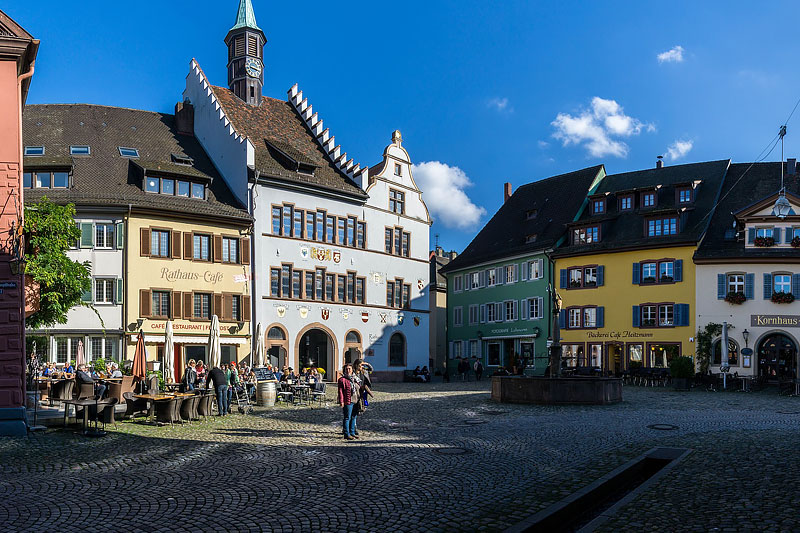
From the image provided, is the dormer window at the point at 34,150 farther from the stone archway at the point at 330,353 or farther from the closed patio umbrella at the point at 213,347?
the stone archway at the point at 330,353

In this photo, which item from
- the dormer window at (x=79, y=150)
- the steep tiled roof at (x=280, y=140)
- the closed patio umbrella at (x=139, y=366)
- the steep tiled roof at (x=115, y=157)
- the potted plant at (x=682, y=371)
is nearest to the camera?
the closed patio umbrella at (x=139, y=366)

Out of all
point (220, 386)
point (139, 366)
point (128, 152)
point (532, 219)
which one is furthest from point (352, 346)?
point (220, 386)

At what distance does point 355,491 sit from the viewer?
10.2 meters

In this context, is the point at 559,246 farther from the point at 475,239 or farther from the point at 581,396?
the point at 581,396

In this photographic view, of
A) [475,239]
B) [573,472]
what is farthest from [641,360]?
[573,472]

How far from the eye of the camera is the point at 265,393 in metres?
24.3

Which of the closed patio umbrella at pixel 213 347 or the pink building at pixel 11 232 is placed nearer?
the pink building at pixel 11 232

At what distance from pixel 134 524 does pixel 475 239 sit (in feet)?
164

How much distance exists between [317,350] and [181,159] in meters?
12.9

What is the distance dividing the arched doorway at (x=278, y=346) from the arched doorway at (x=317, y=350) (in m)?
2.15

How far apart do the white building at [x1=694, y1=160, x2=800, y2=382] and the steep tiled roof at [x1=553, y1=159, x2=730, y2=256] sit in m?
1.96

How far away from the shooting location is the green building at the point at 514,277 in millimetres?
48281

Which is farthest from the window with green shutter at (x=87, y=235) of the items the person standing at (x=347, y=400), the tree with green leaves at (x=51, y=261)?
the person standing at (x=347, y=400)

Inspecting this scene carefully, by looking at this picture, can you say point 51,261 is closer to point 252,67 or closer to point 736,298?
point 252,67
